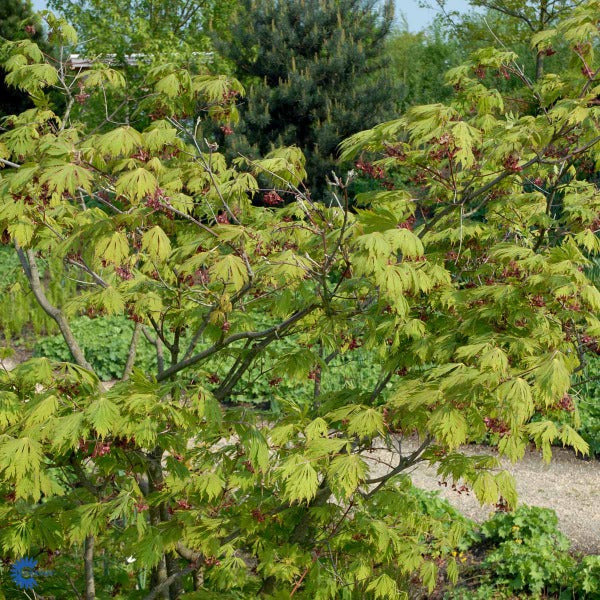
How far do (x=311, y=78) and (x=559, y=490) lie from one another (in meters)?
9.38

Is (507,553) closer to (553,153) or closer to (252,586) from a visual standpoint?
(252,586)

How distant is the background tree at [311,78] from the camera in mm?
13945

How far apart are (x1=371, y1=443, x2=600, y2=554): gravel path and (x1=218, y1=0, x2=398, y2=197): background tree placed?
7706mm

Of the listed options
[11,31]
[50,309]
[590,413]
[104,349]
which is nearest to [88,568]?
[50,309]

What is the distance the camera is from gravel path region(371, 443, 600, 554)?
581 centimetres

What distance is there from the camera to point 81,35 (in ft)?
57.4

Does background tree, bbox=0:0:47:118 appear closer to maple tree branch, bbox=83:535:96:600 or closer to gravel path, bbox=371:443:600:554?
gravel path, bbox=371:443:600:554

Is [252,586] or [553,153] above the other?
[553,153]

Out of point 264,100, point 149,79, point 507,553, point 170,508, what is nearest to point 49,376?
point 170,508

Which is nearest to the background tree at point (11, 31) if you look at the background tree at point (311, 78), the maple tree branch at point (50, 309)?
the background tree at point (311, 78)

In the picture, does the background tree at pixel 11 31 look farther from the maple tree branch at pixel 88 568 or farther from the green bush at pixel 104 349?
the maple tree branch at pixel 88 568

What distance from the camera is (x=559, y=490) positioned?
6.75 m

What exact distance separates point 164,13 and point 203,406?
17657 mm

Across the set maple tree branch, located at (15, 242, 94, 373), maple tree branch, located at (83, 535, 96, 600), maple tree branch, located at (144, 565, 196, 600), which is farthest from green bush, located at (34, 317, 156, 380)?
maple tree branch, located at (144, 565, 196, 600)
